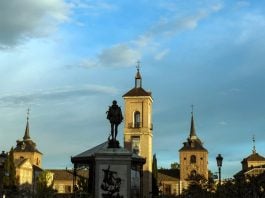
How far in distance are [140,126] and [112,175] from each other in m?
84.5

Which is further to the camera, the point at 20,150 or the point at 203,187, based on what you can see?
the point at 20,150

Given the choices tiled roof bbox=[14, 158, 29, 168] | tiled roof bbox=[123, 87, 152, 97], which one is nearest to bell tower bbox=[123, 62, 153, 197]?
tiled roof bbox=[123, 87, 152, 97]

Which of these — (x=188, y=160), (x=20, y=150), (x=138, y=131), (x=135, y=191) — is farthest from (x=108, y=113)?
(x=20, y=150)

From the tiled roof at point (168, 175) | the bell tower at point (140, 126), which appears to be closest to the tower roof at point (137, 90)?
the bell tower at point (140, 126)

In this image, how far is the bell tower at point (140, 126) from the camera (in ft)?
353

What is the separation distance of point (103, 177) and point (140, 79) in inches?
3686

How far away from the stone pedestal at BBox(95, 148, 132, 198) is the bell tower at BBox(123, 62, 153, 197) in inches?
3142

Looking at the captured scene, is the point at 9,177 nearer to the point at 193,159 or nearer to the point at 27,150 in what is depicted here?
the point at 193,159

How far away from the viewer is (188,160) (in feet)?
455

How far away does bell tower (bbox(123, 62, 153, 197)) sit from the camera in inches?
4237

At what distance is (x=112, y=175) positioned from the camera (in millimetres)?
25516

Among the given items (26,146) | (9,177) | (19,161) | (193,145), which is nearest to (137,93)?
(193,145)

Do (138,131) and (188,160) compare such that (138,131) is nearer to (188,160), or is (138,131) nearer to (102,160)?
(188,160)

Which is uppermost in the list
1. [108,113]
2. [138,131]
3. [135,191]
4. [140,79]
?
[140,79]
